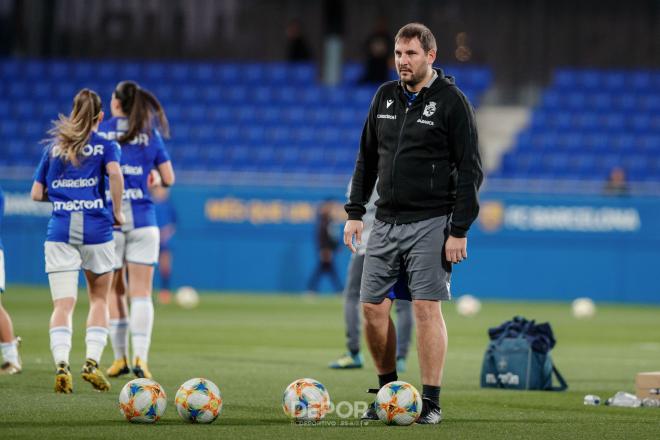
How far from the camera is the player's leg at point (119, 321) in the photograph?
11211 mm

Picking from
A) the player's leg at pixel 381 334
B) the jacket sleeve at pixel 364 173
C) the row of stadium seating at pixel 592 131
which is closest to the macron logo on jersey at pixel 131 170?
the jacket sleeve at pixel 364 173

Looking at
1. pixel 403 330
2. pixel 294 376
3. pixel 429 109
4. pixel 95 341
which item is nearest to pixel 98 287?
pixel 95 341

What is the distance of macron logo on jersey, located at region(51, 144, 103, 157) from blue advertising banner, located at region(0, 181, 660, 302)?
16584mm

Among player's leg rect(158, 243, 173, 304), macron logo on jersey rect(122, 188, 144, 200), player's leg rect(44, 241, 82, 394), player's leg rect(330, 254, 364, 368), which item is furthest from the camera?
player's leg rect(158, 243, 173, 304)

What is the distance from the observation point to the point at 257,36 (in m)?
35.3

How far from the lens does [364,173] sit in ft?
28.4

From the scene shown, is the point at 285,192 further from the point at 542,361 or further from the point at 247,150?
the point at 542,361

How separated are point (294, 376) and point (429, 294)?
12.6 feet

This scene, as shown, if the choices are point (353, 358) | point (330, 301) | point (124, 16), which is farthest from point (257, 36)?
point (353, 358)

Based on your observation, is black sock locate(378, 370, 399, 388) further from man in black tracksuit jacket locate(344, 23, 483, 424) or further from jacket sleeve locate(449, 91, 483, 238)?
jacket sleeve locate(449, 91, 483, 238)

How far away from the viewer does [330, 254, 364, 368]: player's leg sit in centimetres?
1275

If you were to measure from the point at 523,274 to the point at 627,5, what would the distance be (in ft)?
35.9

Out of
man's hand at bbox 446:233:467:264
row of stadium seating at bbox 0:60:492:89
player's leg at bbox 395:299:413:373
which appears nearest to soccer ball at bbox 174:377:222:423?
man's hand at bbox 446:233:467:264

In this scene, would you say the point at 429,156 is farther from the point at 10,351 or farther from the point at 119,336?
the point at 10,351
